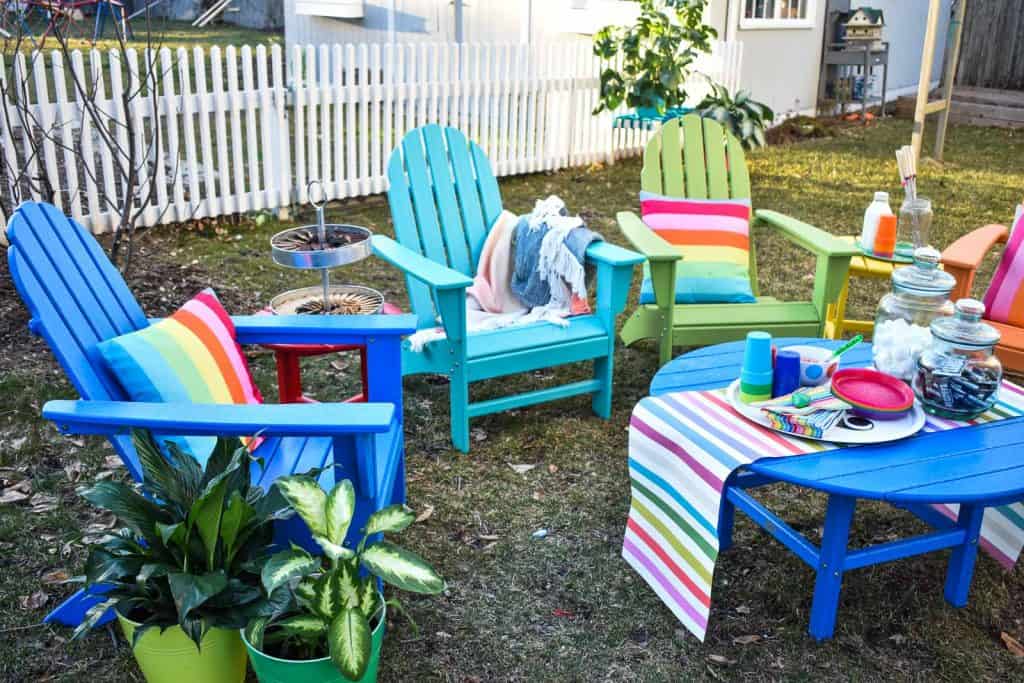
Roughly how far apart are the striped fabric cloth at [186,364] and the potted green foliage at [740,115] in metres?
5.58

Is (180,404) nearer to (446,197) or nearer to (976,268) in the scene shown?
(446,197)

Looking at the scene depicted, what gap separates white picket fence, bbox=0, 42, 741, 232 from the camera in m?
5.35

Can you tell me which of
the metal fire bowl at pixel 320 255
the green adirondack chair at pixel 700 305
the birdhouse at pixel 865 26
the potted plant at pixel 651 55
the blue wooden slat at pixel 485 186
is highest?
the birdhouse at pixel 865 26

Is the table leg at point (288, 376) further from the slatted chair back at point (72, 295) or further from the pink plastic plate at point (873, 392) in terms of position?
the pink plastic plate at point (873, 392)

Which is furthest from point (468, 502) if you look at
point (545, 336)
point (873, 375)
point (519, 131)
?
point (519, 131)

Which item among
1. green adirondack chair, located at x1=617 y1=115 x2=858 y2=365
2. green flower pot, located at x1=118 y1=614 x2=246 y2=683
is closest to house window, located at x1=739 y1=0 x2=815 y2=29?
green adirondack chair, located at x1=617 y1=115 x2=858 y2=365

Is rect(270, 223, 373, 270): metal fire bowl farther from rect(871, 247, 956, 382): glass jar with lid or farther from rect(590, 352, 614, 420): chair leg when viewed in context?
rect(871, 247, 956, 382): glass jar with lid

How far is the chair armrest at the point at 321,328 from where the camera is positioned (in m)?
2.69

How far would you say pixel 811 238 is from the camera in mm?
3850

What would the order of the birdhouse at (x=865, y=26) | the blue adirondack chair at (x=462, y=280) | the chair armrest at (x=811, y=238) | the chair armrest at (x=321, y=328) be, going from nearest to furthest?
the chair armrest at (x=321, y=328) → the blue adirondack chair at (x=462, y=280) → the chair armrest at (x=811, y=238) → the birdhouse at (x=865, y=26)

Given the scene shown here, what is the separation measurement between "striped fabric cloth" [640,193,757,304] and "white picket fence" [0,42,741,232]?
265 centimetres

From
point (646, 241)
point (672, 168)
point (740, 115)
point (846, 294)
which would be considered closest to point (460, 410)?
point (646, 241)

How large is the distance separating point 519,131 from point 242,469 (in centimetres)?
567

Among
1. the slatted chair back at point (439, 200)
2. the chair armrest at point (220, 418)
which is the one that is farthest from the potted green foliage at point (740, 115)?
the chair armrest at point (220, 418)
